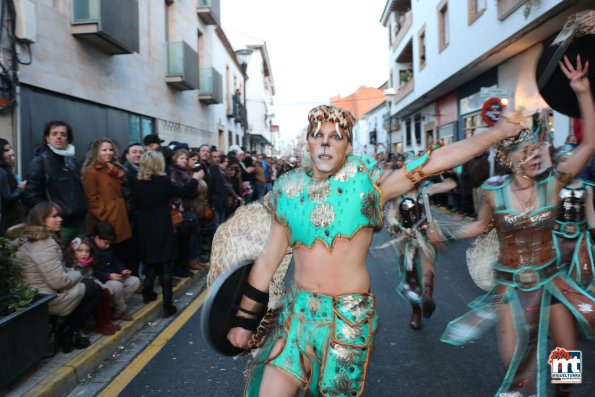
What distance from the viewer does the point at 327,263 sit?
7.78 ft

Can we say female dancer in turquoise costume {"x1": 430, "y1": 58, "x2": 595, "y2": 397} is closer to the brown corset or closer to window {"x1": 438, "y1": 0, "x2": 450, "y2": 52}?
the brown corset

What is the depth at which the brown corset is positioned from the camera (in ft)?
10.6

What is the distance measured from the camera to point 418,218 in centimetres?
531

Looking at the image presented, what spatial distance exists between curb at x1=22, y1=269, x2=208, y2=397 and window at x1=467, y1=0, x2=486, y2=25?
554 inches

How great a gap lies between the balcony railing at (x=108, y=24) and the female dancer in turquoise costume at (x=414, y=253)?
7.07 meters

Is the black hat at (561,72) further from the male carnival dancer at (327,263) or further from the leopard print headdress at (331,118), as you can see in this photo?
the leopard print headdress at (331,118)

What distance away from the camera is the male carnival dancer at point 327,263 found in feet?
7.45

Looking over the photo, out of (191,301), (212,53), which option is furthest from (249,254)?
(212,53)

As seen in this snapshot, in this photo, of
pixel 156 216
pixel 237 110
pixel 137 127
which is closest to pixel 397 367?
pixel 156 216

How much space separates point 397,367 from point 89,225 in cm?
372

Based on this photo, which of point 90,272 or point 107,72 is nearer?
point 90,272

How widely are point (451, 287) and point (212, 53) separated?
18.2 meters

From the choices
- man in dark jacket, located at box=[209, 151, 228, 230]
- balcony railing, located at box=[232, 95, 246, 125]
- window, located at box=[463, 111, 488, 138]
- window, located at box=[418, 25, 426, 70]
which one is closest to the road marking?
man in dark jacket, located at box=[209, 151, 228, 230]

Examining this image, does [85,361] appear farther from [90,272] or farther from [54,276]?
[90,272]
